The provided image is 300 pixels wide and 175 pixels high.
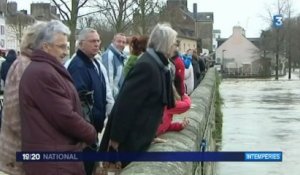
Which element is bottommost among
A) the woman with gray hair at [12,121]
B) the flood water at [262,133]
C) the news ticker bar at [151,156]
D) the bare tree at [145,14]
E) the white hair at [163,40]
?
the flood water at [262,133]

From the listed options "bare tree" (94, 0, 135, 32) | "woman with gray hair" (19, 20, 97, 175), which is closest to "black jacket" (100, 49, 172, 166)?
"woman with gray hair" (19, 20, 97, 175)

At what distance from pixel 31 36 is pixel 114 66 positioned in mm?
4392

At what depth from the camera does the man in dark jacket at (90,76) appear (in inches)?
237

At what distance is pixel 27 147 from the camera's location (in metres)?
4.49

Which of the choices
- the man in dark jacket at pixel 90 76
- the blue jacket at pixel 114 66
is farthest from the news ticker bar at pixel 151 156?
the blue jacket at pixel 114 66

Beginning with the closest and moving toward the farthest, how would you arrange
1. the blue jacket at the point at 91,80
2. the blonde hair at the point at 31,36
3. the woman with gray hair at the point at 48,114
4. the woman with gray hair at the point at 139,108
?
1. the woman with gray hair at the point at 48,114
2. the blonde hair at the point at 31,36
3. the woman with gray hair at the point at 139,108
4. the blue jacket at the point at 91,80

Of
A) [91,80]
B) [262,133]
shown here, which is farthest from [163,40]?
[262,133]

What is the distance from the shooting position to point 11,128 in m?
4.73

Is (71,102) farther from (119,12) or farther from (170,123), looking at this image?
(119,12)

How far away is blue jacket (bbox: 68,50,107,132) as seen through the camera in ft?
19.8

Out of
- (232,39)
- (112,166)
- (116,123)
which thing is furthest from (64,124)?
(232,39)

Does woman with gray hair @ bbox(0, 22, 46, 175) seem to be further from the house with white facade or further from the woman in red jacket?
the house with white facade

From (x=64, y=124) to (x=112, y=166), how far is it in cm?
124

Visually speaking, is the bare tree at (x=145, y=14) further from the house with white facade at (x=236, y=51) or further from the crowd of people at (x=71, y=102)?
the house with white facade at (x=236, y=51)
